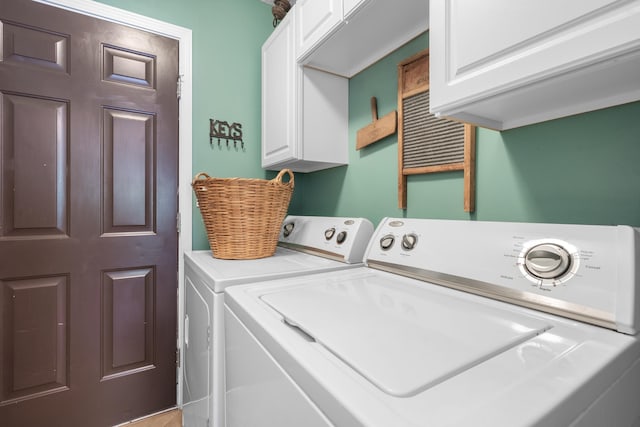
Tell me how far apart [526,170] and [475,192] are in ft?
0.60

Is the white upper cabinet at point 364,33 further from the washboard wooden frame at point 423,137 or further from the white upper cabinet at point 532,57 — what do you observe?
the white upper cabinet at point 532,57

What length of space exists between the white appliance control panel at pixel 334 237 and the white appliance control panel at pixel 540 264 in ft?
0.79

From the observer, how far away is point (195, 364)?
50.6 inches

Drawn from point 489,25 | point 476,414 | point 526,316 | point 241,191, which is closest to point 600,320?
point 526,316

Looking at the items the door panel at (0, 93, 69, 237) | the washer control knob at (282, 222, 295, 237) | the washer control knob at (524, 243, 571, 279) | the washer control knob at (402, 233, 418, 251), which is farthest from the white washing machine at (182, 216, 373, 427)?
the door panel at (0, 93, 69, 237)

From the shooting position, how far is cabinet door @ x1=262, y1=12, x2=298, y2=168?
5.52ft

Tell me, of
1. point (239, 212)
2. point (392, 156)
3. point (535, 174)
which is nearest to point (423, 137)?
point (392, 156)

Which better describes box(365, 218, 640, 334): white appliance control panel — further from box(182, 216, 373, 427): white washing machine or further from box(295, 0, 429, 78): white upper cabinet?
box(295, 0, 429, 78): white upper cabinet

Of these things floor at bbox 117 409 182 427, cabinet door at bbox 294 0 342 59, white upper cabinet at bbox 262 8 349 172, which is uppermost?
cabinet door at bbox 294 0 342 59

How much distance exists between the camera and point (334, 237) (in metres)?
1.38

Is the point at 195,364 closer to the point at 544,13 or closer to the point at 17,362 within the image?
the point at 17,362

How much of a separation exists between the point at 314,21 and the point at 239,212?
0.98m

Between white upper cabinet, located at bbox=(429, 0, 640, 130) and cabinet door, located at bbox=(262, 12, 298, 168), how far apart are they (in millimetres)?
975

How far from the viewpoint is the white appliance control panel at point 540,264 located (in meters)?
0.60
